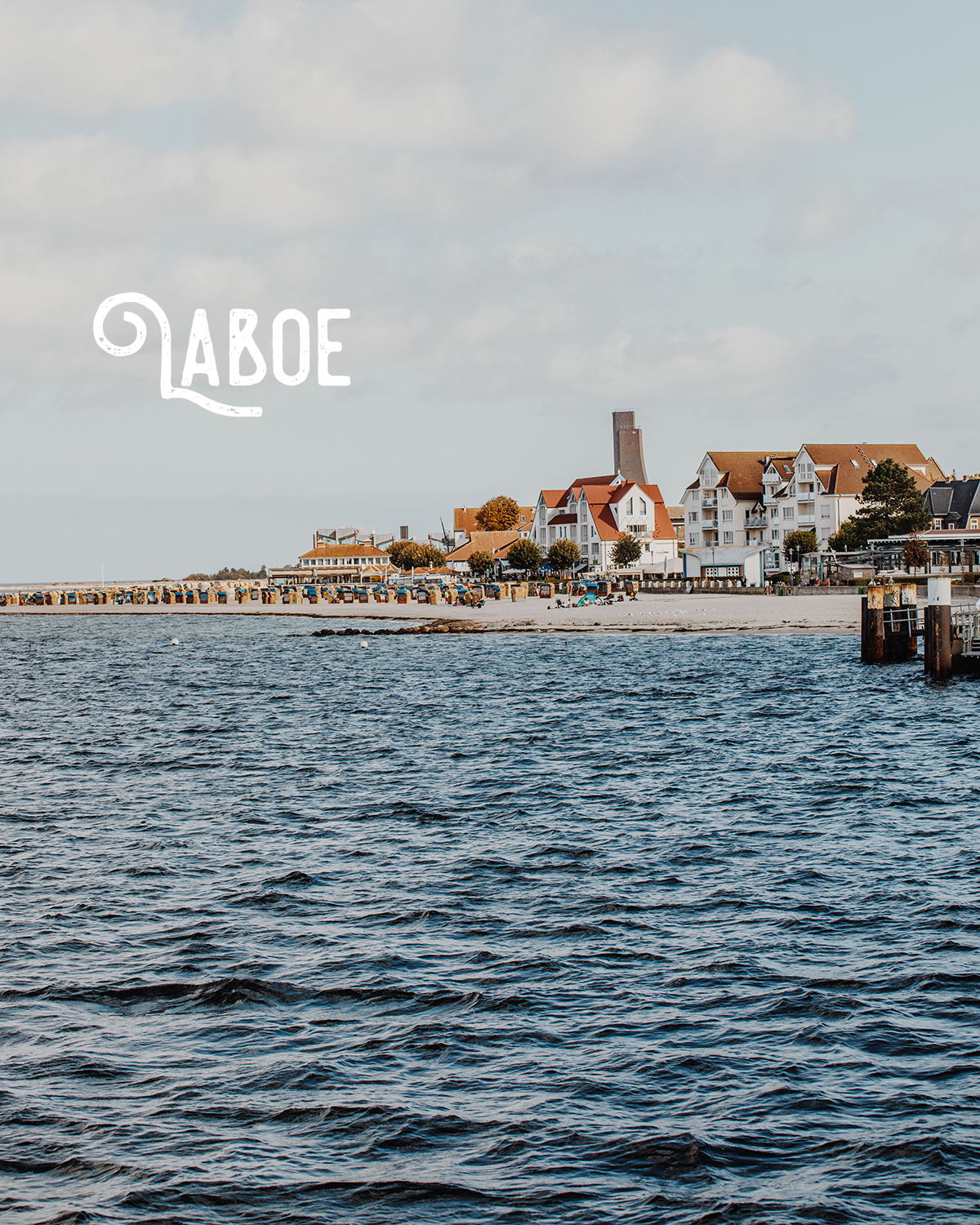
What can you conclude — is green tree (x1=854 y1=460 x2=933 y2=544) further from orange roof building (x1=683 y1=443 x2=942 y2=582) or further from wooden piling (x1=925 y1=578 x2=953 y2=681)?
wooden piling (x1=925 y1=578 x2=953 y2=681)

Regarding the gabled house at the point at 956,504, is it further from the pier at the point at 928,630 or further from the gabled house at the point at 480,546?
the pier at the point at 928,630

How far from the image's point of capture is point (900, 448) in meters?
138

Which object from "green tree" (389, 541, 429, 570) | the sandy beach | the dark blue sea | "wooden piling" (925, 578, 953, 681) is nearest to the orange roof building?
the sandy beach

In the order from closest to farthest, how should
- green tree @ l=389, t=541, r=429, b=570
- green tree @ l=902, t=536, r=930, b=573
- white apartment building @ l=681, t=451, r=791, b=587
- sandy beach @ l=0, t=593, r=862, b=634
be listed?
sandy beach @ l=0, t=593, r=862, b=634
green tree @ l=902, t=536, r=930, b=573
white apartment building @ l=681, t=451, r=791, b=587
green tree @ l=389, t=541, r=429, b=570

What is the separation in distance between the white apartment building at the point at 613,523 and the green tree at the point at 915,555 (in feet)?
155

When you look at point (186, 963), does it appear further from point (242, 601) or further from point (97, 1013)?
point (242, 601)

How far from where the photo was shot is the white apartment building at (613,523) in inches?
6112

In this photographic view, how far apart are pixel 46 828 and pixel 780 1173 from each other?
1592 cm

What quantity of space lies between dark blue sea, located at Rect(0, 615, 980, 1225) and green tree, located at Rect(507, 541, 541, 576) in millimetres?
115799

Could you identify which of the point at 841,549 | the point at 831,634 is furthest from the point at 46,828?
the point at 841,549

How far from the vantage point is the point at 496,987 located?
43.4 feet

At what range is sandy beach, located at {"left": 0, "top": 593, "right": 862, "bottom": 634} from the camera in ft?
254

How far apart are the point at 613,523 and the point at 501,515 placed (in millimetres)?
30802

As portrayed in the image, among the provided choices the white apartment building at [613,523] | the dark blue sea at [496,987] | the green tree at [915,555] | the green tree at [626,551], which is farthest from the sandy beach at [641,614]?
the dark blue sea at [496,987]
